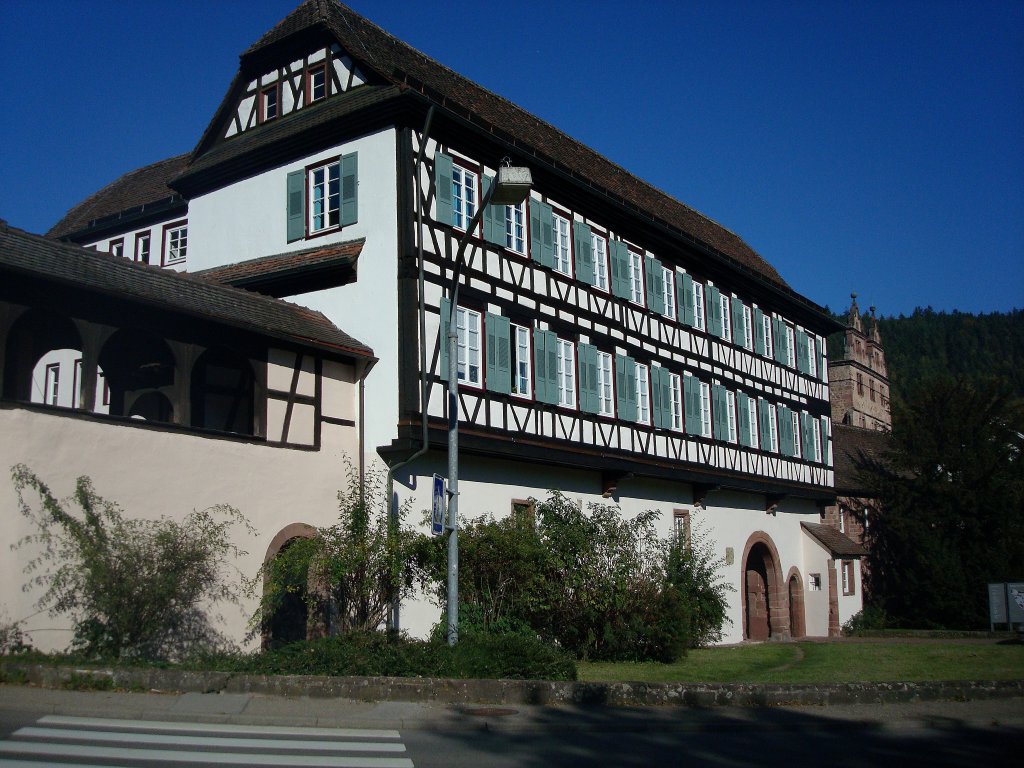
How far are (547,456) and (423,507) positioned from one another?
3.17 m

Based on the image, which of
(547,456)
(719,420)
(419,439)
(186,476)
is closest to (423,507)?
(419,439)

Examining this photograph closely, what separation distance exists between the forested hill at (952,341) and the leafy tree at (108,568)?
377 ft

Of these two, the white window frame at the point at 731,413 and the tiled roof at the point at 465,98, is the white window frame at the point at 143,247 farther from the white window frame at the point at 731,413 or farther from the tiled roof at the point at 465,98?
the white window frame at the point at 731,413

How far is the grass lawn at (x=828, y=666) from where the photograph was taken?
16.2m

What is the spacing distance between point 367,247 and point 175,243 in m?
9.76

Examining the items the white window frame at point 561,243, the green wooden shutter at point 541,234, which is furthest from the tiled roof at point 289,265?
the white window frame at point 561,243

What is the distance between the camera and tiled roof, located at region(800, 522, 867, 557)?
3488 centimetres

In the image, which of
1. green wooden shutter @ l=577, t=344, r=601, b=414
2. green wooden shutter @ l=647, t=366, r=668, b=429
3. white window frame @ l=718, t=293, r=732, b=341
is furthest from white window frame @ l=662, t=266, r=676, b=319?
green wooden shutter @ l=577, t=344, r=601, b=414

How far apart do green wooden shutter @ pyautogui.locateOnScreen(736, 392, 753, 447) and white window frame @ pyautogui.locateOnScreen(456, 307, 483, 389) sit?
1268cm

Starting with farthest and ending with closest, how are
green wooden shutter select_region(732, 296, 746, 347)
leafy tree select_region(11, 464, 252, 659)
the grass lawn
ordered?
green wooden shutter select_region(732, 296, 746, 347), the grass lawn, leafy tree select_region(11, 464, 252, 659)

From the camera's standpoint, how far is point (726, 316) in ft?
102

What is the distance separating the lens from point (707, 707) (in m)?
13.2

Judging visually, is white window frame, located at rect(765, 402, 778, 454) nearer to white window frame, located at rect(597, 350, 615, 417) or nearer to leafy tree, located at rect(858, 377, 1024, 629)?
leafy tree, located at rect(858, 377, 1024, 629)

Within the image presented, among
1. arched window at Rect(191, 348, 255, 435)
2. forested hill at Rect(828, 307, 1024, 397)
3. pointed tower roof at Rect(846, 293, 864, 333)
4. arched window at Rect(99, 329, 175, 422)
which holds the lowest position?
arched window at Rect(191, 348, 255, 435)
